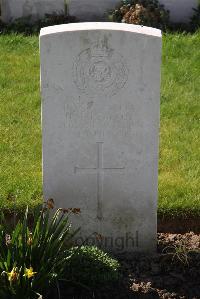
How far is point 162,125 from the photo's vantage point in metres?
6.42

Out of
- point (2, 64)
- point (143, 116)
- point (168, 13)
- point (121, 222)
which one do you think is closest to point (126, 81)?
point (143, 116)

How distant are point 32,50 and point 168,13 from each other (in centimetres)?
205

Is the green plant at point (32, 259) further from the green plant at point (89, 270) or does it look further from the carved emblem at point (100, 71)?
the carved emblem at point (100, 71)

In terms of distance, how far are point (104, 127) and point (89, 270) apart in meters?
0.88

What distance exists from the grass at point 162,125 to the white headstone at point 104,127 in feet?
1.63

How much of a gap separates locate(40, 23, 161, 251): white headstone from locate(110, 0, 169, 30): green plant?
185 inches

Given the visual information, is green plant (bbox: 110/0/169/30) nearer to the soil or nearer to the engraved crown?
the soil

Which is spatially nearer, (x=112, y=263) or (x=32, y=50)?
(x=112, y=263)

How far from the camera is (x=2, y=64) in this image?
25.6ft

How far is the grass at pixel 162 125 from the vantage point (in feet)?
17.1

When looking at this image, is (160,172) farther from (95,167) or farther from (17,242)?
(17,242)

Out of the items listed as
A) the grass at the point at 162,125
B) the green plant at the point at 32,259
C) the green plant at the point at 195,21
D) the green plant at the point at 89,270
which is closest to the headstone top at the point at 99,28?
the green plant at the point at 32,259

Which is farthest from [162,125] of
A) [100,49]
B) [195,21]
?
[195,21]

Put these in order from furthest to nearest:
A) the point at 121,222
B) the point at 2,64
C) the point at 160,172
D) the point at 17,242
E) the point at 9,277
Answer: the point at 2,64
the point at 160,172
the point at 121,222
the point at 17,242
the point at 9,277
